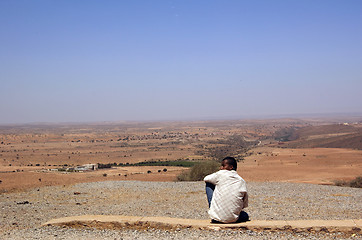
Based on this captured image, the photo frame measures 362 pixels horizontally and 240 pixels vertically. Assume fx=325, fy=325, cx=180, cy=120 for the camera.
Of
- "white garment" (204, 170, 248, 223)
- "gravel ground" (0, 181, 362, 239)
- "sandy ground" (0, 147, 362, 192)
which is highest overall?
"white garment" (204, 170, 248, 223)

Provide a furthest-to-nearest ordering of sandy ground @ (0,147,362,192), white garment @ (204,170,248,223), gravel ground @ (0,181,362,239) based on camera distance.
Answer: sandy ground @ (0,147,362,192) < gravel ground @ (0,181,362,239) < white garment @ (204,170,248,223)

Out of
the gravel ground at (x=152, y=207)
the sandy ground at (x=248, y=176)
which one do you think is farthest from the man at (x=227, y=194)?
the sandy ground at (x=248, y=176)

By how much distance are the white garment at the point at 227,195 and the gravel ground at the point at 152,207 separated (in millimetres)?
404

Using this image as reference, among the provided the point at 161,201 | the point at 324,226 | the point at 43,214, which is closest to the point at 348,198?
the point at 161,201

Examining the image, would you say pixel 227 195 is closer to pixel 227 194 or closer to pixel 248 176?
pixel 227 194

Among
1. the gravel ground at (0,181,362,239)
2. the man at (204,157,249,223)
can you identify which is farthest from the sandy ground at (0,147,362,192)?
the man at (204,157,249,223)

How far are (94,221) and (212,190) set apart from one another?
3.38m

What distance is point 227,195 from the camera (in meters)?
7.36

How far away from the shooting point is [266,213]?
12664mm

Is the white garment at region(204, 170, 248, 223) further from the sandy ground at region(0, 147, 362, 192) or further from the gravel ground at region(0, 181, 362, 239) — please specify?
the sandy ground at region(0, 147, 362, 192)

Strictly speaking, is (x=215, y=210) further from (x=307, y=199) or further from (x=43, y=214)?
(x=307, y=199)

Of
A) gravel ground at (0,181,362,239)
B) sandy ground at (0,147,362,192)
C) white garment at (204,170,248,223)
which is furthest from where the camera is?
sandy ground at (0,147,362,192)

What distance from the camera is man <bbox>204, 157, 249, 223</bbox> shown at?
737 centimetres

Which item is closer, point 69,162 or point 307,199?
point 307,199
